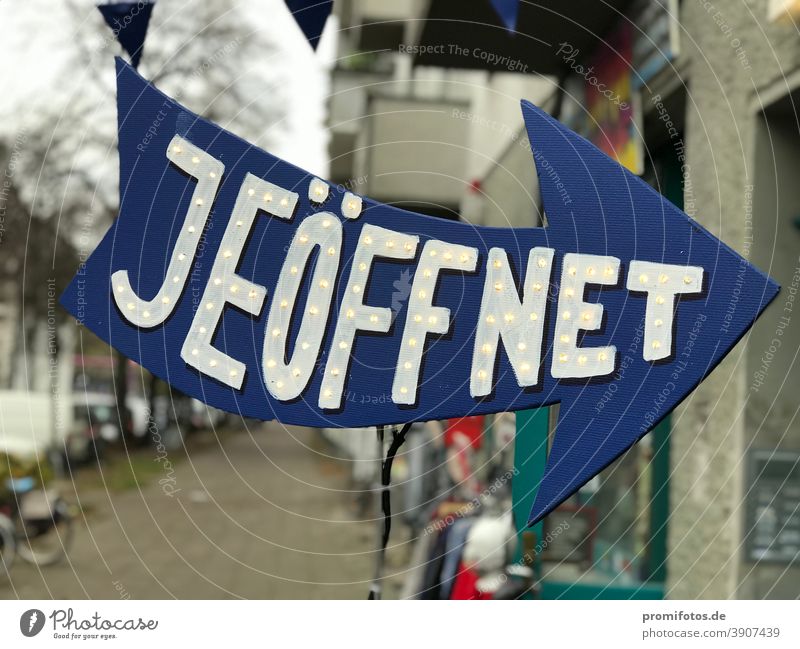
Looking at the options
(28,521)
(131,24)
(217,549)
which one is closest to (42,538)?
(28,521)

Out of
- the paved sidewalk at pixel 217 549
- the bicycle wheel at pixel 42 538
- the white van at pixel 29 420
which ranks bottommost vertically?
the paved sidewalk at pixel 217 549

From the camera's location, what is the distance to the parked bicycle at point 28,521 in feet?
21.1

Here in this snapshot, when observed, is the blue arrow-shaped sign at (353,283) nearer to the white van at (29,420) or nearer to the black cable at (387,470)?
the black cable at (387,470)

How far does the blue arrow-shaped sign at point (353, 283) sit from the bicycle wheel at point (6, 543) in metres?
4.49

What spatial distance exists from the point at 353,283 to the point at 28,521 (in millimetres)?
5502

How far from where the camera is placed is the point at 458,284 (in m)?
2.45

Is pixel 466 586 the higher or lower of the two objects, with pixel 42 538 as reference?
higher

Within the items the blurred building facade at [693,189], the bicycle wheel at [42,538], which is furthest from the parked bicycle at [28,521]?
the blurred building facade at [693,189]

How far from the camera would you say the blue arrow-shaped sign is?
2.41m

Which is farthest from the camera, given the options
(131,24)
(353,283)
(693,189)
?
(693,189)

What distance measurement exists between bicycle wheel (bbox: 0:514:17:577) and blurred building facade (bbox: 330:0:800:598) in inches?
150

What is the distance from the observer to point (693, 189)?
4043 millimetres

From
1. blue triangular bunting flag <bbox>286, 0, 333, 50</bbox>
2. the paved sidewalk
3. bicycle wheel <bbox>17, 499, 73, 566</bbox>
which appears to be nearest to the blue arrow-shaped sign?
the paved sidewalk

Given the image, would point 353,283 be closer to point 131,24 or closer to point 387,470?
point 387,470
